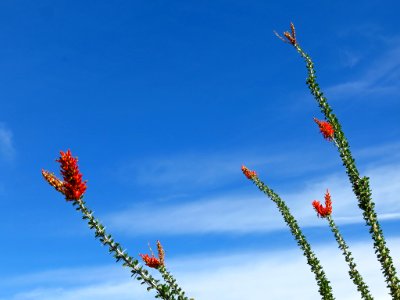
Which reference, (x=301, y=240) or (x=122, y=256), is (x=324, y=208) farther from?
(x=122, y=256)

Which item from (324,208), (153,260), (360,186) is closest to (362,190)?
(360,186)

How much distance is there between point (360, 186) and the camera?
61.9 feet

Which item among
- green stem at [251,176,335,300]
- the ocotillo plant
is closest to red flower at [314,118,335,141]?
the ocotillo plant

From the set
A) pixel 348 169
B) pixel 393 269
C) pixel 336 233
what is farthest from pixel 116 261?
pixel 336 233

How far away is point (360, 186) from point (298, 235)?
8.08 m

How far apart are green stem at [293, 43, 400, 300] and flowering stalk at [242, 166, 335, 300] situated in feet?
18.5

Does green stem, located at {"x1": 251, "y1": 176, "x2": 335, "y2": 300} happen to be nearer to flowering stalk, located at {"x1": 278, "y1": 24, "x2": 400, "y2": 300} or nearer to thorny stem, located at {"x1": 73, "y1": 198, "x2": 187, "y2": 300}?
flowering stalk, located at {"x1": 278, "y1": 24, "x2": 400, "y2": 300}

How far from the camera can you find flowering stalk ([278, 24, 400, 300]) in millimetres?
19047

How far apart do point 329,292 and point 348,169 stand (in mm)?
8480

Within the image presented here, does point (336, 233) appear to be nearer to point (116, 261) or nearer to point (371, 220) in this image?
point (371, 220)

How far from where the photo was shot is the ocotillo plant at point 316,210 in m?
11.4

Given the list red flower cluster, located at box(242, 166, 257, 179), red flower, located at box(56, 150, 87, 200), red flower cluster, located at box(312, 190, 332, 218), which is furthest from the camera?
red flower cluster, located at box(242, 166, 257, 179)

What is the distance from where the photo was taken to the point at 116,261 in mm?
12359

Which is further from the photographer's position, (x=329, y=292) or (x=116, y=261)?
→ (x=329, y=292)
